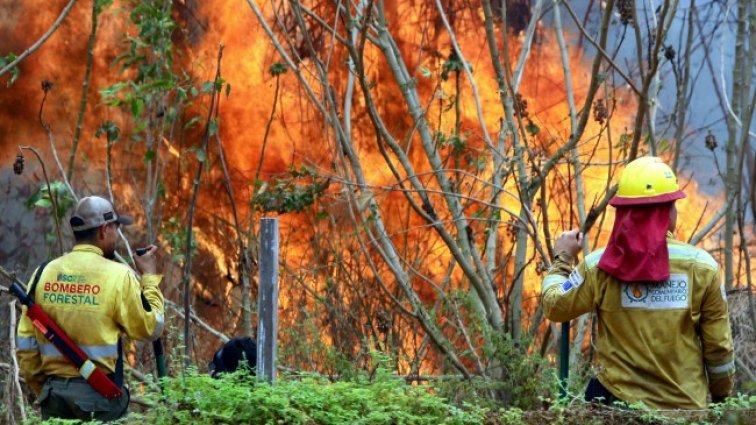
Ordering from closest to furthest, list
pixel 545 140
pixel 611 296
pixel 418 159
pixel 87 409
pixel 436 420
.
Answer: pixel 436 420, pixel 611 296, pixel 87 409, pixel 545 140, pixel 418 159

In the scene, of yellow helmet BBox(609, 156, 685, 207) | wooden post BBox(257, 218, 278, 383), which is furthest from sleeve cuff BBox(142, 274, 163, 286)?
yellow helmet BBox(609, 156, 685, 207)

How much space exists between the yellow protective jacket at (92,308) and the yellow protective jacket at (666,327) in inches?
85.0

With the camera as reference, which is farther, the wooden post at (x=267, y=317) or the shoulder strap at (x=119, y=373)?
the shoulder strap at (x=119, y=373)

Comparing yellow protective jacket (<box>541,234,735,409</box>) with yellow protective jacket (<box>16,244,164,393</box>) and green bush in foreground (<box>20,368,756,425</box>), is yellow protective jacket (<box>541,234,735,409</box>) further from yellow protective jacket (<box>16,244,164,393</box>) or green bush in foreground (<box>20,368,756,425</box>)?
yellow protective jacket (<box>16,244,164,393</box>)

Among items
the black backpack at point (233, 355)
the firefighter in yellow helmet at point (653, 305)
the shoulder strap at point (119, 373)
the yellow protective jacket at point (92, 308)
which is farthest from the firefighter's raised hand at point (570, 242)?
the shoulder strap at point (119, 373)

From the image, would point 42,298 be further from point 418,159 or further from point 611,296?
point 418,159

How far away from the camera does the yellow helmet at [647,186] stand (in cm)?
441

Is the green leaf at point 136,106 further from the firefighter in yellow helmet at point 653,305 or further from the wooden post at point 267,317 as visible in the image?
the firefighter in yellow helmet at point 653,305

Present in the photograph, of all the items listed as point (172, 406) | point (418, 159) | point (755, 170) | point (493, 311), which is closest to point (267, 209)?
point (493, 311)

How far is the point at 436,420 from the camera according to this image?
363cm

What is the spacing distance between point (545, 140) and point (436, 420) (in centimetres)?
652

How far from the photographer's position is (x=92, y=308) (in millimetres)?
5262

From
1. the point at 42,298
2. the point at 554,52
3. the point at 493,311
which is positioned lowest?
the point at 493,311

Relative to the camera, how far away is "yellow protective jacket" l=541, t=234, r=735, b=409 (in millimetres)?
4309
